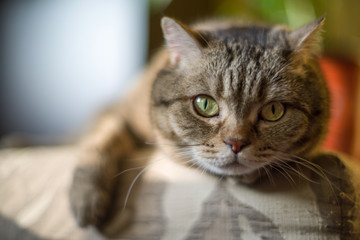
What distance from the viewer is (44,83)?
2543 millimetres

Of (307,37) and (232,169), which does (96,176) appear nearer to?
(232,169)

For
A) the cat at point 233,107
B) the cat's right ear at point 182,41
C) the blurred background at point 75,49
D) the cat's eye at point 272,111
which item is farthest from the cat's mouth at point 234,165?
the blurred background at point 75,49

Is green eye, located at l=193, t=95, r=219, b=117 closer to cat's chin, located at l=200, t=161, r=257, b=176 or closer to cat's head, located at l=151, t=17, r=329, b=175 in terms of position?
cat's head, located at l=151, t=17, r=329, b=175

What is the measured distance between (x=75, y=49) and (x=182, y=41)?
187 cm

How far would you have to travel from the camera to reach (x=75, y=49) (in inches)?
100

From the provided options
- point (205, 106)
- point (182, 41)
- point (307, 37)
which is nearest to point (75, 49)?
point (182, 41)

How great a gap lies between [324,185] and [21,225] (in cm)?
91

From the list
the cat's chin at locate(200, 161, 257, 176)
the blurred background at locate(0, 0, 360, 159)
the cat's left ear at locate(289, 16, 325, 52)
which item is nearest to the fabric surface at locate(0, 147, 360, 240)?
the cat's chin at locate(200, 161, 257, 176)

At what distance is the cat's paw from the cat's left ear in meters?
0.73

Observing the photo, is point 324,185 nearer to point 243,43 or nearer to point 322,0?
point 243,43

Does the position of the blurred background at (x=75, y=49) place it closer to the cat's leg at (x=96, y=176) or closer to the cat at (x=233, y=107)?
the cat's leg at (x=96, y=176)

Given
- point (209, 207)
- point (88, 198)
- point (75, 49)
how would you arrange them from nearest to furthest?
point (209, 207)
point (88, 198)
point (75, 49)

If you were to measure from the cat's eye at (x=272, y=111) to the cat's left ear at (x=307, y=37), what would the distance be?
0.62ft

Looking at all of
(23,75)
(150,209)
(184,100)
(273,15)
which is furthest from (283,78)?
(23,75)
